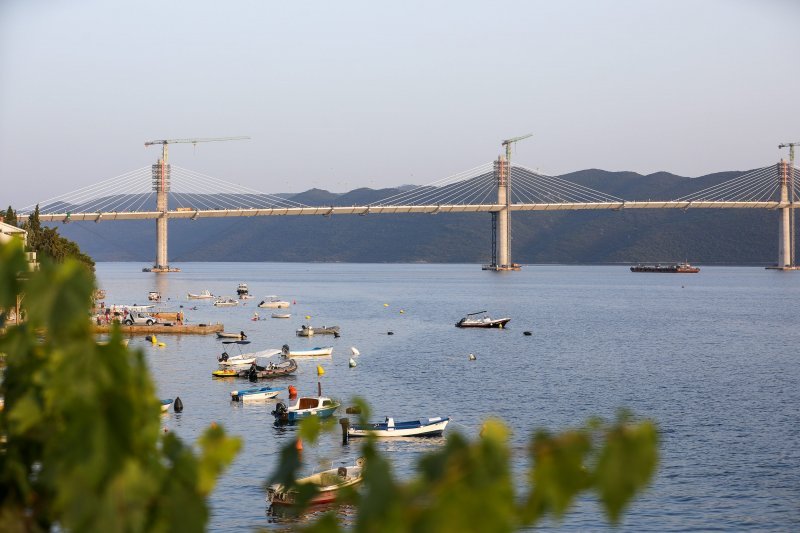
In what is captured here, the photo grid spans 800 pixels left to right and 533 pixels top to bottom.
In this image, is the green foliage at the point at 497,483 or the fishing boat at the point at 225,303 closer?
the green foliage at the point at 497,483

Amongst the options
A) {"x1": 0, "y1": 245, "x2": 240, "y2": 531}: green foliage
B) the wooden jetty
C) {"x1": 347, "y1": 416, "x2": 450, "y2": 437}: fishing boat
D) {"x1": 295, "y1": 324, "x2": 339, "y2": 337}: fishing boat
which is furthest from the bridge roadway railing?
{"x1": 0, "y1": 245, "x2": 240, "y2": 531}: green foliage

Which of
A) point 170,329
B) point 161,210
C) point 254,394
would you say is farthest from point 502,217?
point 254,394

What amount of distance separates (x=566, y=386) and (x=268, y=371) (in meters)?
12.5

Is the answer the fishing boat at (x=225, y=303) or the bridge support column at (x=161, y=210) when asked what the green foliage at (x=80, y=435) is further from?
the bridge support column at (x=161, y=210)

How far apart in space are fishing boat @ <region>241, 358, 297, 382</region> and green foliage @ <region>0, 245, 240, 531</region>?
38221 mm

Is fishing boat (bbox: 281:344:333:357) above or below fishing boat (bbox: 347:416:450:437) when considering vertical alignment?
above

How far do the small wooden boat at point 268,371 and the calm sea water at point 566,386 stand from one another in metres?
0.60

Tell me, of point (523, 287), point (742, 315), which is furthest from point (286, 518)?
point (523, 287)

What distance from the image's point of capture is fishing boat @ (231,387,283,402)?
117ft

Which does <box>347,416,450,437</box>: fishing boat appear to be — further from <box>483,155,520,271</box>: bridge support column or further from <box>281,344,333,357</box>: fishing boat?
<box>483,155,520,271</box>: bridge support column

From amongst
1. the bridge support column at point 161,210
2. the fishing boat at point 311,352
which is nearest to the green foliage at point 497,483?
the fishing boat at point 311,352

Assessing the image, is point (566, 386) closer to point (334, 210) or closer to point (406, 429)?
point (406, 429)

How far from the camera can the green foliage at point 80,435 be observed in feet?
10.2

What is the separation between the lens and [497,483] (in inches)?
120
